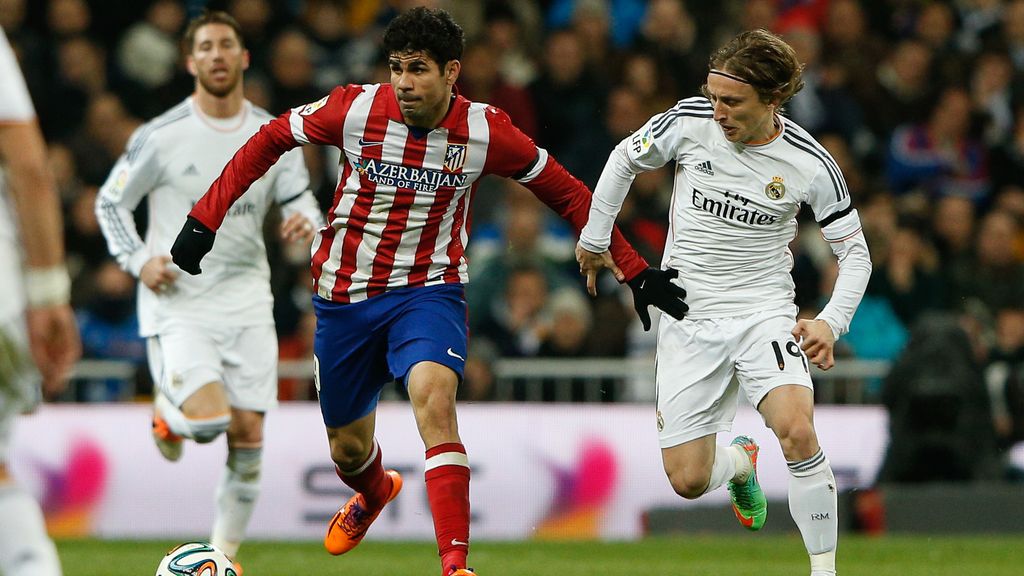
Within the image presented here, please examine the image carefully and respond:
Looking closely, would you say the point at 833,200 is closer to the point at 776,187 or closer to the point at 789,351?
the point at 776,187

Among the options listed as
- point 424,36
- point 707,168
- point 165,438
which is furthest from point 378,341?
point 165,438

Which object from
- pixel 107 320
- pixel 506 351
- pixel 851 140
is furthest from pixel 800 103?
pixel 107 320

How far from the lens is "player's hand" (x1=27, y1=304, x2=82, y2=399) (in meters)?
3.96

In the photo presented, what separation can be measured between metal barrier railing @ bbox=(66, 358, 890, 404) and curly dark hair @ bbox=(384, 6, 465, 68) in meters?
5.25

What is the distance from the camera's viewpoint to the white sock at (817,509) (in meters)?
6.52

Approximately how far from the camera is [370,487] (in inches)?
294

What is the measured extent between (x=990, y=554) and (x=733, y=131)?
161 inches

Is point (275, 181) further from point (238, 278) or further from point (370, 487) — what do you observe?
point (370, 487)

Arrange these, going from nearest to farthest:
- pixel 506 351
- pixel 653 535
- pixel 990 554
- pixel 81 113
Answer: pixel 990 554 < pixel 653 535 < pixel 506 351 < pixel 81 113

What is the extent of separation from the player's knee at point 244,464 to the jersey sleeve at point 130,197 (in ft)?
3.40

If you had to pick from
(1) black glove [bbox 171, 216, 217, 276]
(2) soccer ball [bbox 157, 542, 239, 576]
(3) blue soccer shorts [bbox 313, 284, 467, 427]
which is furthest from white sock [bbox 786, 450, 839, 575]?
(1) black glove [bbox 171, 216, 217, 276]

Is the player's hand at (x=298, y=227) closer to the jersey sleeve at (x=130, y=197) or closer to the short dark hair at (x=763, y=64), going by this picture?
the jersey sleeve at (x=130, y=197)

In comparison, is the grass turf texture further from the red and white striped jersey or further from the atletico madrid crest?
the atletico madrid crest

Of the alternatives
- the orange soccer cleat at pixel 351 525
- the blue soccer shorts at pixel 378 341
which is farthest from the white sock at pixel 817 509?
the orange soccer cleat at pixel 351 525
